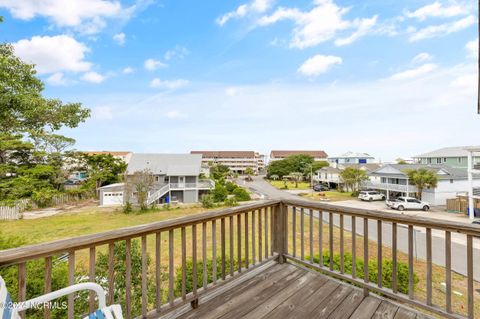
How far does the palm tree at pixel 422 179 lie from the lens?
13883 millimetres

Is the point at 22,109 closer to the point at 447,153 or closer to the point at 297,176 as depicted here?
the point at 447,153

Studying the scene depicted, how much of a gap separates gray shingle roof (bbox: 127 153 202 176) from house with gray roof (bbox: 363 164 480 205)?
46.8ft

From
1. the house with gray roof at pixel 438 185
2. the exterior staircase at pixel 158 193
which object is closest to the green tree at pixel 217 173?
the exterior staircase at pixel 158 193

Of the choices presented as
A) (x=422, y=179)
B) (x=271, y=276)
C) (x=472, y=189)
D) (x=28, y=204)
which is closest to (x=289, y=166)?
(x=422, y=179)

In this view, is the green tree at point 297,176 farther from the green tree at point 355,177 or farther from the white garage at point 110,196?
the white garage at point 110,196

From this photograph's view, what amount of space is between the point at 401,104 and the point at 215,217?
7.09 m

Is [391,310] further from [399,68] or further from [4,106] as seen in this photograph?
[399,68]

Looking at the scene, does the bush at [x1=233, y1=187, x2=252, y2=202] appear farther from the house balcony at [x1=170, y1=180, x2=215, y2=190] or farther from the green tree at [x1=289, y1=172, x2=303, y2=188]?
the green tree at [x1=289, y1=172, x2=303, y2=188]

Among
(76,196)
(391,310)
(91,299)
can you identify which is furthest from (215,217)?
(76,196)

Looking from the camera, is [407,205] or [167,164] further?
[167,164]

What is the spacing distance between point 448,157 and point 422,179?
760 cm

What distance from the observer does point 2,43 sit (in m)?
3.28

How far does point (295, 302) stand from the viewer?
5.61 ft

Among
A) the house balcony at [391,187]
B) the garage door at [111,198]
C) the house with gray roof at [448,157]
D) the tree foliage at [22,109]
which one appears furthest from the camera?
the house with gray roof at [448,157]
